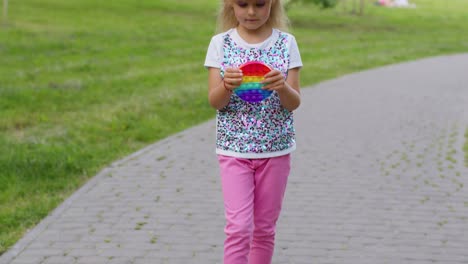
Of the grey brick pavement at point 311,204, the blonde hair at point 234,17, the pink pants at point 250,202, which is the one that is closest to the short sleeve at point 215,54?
the blonde hair at point 234,17

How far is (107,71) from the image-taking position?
16.5 metres

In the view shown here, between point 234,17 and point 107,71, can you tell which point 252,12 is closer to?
point 234,17

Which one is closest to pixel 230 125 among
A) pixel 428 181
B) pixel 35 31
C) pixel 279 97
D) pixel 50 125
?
pixel 279 97

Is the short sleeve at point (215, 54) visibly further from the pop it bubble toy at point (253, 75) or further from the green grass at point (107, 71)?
the green grass at point (107, 71)

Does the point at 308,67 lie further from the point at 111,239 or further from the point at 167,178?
the point at 111,239

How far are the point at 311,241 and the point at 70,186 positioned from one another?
253 cm

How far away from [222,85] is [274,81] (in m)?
0.25

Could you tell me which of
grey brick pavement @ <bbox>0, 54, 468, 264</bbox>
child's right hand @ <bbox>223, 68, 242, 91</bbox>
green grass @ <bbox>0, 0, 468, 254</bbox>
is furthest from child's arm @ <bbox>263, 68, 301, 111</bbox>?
green grass @ <bbox>0, 0, 468, 254</bbox>

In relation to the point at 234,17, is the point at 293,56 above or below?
below

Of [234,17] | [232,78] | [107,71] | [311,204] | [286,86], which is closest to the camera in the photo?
[232,78]

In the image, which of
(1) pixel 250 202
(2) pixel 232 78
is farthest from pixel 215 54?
(1) pixel 250 202

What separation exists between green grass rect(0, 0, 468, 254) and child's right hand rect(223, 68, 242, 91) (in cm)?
250

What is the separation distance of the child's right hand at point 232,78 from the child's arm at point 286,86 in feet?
0.39

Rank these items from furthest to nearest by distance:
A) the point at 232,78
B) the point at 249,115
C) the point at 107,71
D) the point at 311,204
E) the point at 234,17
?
the point at 107,71 < the point at 311,204 < the point at 234,17 < the point at 249,115 < the point at 232,78
